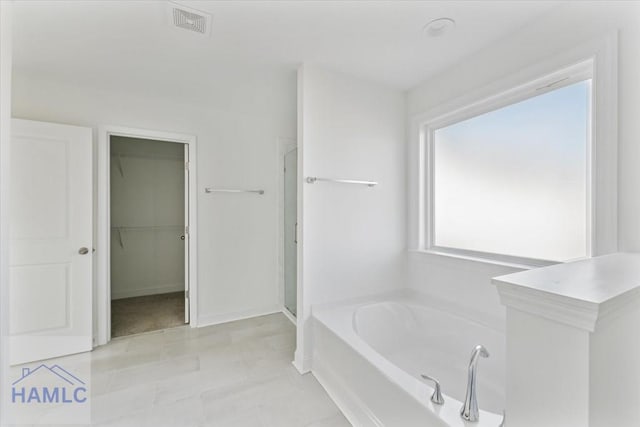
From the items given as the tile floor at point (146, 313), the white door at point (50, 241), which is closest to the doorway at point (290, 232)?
the tile floor at point (146, 313)

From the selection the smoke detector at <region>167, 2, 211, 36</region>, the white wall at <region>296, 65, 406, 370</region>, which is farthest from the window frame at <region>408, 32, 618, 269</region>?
the smoke detector at <region>167, 2, 211, 36</region>

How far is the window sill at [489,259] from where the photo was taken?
167cm

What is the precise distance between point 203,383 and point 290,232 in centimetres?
162

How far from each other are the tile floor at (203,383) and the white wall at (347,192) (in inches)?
12.1

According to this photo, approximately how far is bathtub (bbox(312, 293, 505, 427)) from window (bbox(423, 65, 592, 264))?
58cm

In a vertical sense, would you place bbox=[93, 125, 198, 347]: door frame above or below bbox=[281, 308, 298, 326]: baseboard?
above

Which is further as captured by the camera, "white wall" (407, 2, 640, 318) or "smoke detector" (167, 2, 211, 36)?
"smoke detector" (167, 2, 211, 36)

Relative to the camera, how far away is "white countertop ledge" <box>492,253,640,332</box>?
0.57 meters

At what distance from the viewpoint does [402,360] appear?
6.47 ft

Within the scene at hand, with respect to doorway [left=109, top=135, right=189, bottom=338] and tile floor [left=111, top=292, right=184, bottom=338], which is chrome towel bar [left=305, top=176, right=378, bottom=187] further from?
doorway [left=109, top=135, right=189, bottom=338]

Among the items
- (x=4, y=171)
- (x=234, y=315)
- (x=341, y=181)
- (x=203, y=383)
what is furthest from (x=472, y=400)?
Result: (x=234, y=315)

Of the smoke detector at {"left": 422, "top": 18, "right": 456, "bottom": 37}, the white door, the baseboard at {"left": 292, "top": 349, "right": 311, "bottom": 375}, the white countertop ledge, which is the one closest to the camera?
the white countertop ledge

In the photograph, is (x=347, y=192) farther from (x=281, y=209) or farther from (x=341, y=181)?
(x=281, y=209)

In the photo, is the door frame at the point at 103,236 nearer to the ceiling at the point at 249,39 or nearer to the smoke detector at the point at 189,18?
the ceiling at the point at 249,39
